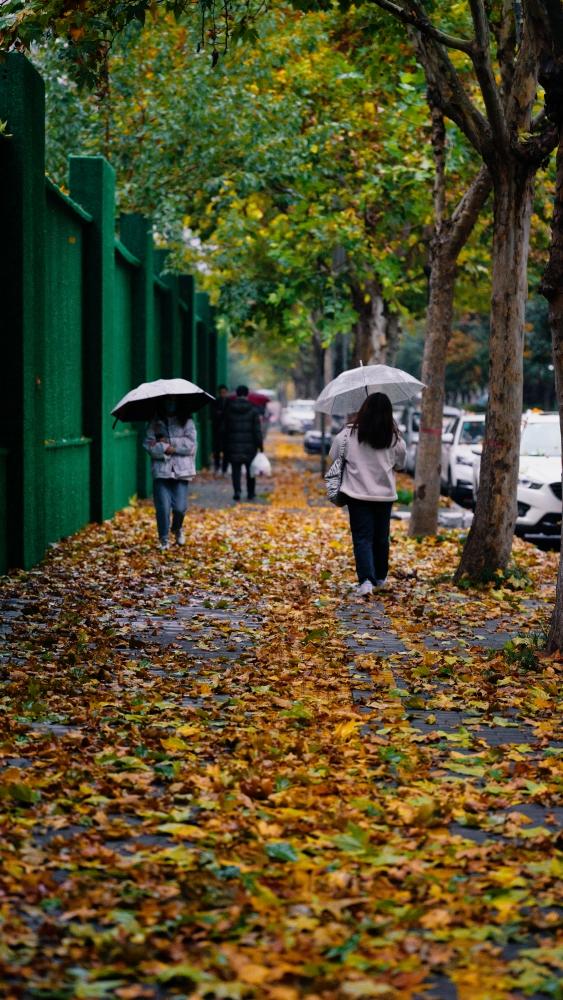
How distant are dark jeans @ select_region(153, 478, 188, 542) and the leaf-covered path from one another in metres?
3.50

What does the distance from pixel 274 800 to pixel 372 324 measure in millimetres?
24670

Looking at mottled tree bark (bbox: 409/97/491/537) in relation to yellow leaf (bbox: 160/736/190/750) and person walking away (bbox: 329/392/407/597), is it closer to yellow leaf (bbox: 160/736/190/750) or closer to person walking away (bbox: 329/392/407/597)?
person walking away (bbox: 329/392/407/597)

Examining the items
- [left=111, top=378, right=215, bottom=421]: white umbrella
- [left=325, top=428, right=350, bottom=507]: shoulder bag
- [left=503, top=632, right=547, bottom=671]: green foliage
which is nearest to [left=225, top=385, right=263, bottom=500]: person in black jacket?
[left=111, top=378, right=215, bottom=421]: white umbrella

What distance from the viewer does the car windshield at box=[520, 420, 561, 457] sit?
63.5 ft

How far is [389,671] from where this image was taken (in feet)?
27.3

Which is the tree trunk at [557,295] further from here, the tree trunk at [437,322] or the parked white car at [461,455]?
the parked white car at [461,455]

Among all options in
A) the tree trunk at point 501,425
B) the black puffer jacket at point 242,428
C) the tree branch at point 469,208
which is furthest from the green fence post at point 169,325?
the tree trunk at point 501,425

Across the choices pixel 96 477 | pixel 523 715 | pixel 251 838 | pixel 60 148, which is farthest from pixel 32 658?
pixel 60 148

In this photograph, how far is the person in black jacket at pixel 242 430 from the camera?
21.9 m

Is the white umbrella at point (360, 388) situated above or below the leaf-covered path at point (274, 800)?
above

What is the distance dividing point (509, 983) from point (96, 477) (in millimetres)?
13365

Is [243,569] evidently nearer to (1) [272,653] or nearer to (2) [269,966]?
(1) [272,653]

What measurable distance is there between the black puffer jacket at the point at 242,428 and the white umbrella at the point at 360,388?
9.09 metres

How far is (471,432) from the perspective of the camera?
27.2m
